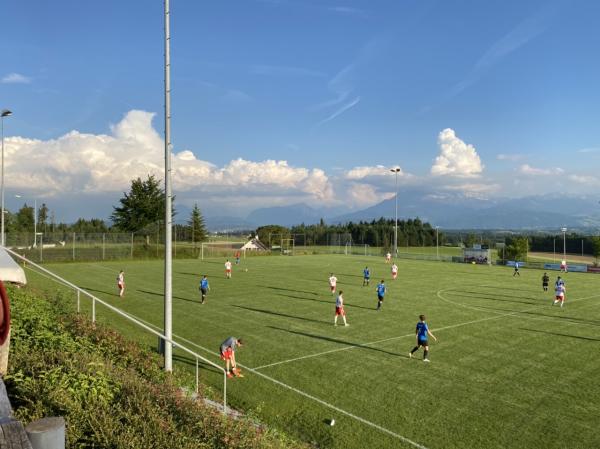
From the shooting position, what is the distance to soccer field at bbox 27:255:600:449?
10.6 meters

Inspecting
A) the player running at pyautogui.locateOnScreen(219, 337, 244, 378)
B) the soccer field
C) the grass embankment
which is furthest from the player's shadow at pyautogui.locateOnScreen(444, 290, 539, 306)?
the grass embankment

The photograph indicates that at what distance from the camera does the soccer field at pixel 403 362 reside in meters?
10.6

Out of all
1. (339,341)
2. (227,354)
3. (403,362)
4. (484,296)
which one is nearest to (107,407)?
(227,354)

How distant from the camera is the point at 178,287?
3278 centimetres

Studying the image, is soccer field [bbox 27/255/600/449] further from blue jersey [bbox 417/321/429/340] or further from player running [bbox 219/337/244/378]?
blue jersey [bbox 417/321/429/340]

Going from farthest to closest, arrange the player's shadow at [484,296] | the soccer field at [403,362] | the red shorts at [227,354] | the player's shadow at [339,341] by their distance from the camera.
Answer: the player's shadow at [484,296] → the player's shadow at [339,341] → the red shorts at [227,354] → the soccer field at [403,362]

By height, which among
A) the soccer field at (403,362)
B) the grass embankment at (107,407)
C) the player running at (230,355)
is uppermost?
the grass embankment at (107,407)

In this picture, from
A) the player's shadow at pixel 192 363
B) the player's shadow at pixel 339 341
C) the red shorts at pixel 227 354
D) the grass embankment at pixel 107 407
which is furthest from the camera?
the player's shadow at pixel 339 341

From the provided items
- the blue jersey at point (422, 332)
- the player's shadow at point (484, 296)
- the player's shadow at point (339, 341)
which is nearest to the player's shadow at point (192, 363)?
the player's shadow at point (339, 341)

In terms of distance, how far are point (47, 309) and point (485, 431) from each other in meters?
12.5

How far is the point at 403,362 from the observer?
15.4m

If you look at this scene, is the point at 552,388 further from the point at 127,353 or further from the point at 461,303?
the point at 461,303

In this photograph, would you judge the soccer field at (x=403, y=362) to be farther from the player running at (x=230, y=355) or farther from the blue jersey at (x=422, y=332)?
the blue jersey at (x=422, y=332)

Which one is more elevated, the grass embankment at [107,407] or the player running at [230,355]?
the grass embankment at [107,407]
